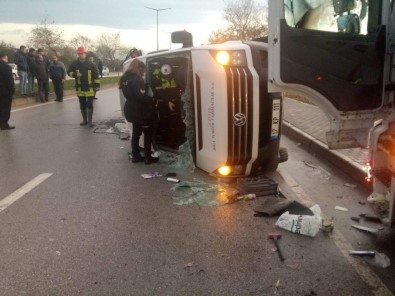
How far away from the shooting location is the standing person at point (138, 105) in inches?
233

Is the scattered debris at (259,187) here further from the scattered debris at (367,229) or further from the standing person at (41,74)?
the standing person at (41,74)

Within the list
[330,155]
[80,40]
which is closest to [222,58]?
[330,155]

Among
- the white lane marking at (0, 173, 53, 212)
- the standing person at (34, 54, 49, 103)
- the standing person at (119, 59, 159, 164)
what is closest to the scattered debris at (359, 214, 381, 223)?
the standing person at (119, 59, 159, 164)

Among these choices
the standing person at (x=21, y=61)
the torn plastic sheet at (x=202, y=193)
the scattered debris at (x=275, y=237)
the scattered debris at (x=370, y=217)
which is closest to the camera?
the scattered debris at (x=275, y=237)

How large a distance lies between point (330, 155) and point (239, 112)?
7.89 ft

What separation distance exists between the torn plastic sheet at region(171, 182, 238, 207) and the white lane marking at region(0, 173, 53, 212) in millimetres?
1912

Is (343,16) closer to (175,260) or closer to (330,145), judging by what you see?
(330,145)

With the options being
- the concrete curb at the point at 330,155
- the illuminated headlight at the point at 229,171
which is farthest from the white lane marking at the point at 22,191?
the concrete curb at the point at 330,155

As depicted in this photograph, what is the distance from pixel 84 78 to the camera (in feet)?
31.7

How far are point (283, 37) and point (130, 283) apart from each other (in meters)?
2.15

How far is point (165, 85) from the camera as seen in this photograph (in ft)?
21.4

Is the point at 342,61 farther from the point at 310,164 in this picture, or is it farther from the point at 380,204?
the point at 310,164

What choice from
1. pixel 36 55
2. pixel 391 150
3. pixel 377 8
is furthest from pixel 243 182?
pixel 36 55

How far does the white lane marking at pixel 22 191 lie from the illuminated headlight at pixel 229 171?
2.49 m
